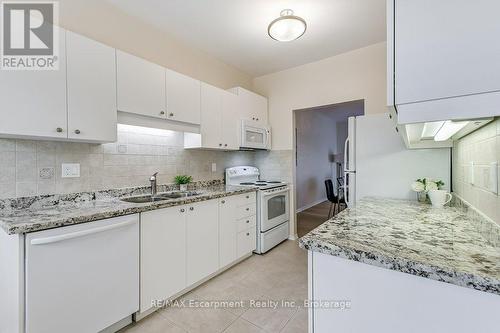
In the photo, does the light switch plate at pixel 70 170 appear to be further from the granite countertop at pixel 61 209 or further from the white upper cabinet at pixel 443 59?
the white upper cabinet at pixel 443 59

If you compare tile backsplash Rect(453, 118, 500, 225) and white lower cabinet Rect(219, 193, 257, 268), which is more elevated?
tile backsplash Rect(453, 118, 500, 225)

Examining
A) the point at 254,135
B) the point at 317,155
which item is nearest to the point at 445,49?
the point at 254,135

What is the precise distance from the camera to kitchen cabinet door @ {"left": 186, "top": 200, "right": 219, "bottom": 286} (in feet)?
6.74

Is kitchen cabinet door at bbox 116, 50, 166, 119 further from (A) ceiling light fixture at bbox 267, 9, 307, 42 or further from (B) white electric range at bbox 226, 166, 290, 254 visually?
(B) white electric range at bbox 226, 166, 290, 254

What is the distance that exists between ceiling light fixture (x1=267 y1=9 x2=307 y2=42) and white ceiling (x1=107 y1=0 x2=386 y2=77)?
0.12 metres

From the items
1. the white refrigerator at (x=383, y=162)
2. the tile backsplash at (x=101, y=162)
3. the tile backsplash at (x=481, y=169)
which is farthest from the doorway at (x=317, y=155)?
the tile backsplash at (x=481, y=169)

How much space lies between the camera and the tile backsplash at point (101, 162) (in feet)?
5.15

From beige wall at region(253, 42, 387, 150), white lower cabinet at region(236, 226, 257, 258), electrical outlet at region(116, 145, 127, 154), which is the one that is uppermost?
beige wall at region(253, 42, 387, 150)

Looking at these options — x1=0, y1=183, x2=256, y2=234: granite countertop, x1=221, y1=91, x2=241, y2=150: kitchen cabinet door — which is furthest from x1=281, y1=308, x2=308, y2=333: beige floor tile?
x1=221, y1=91, x2=241, y2=150: kitchen cabinet door

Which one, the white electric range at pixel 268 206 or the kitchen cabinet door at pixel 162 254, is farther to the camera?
the white electric range at pixel 268 206

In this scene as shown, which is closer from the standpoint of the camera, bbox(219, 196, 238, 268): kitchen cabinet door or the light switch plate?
the light switch plate

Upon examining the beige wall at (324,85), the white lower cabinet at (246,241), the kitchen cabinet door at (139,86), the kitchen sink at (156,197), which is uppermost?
the beige wall at (324,85)

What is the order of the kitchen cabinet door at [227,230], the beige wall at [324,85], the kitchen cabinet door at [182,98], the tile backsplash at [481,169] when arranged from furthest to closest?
1. the beige wall at [324,85]
2. the kitchen cabinet door at [227,230]
3. the kitchen cabinet door at [182,98]
4. the tile backsplash at [481,169]

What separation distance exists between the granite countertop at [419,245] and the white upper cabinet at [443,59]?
43 cm
